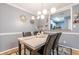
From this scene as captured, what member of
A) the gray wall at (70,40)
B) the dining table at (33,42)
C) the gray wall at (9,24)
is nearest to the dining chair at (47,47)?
the dining table at (33,42)

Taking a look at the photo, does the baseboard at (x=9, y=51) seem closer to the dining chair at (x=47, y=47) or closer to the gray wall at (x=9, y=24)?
the gray wall at (x=9, y=24)

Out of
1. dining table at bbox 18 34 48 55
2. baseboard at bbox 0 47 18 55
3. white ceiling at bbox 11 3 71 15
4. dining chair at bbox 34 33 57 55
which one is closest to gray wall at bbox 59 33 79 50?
dining chair at bbox 34 33 57 55

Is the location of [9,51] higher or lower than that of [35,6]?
lower

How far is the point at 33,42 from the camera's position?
1513mm

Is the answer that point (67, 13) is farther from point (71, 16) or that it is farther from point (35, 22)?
point (35, 22)

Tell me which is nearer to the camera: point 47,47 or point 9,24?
point 9,24

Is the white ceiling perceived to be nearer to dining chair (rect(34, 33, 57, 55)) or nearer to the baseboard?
dining chair (rect(34, 33, 57, 55))

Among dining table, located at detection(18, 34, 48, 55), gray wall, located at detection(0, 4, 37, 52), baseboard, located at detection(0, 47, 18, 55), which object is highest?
gray wall, located at detection(0, 4, 37, 52)

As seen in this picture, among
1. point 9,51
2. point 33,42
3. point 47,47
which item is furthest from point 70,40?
point 9,51

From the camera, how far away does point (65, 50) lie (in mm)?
1481

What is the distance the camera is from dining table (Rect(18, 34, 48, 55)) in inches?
55.9

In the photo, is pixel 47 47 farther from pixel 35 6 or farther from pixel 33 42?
pixel 35 6

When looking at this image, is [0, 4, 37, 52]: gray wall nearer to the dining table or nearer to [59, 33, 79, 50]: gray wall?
the dining table

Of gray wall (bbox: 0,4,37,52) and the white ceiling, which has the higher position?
the white ceiling
